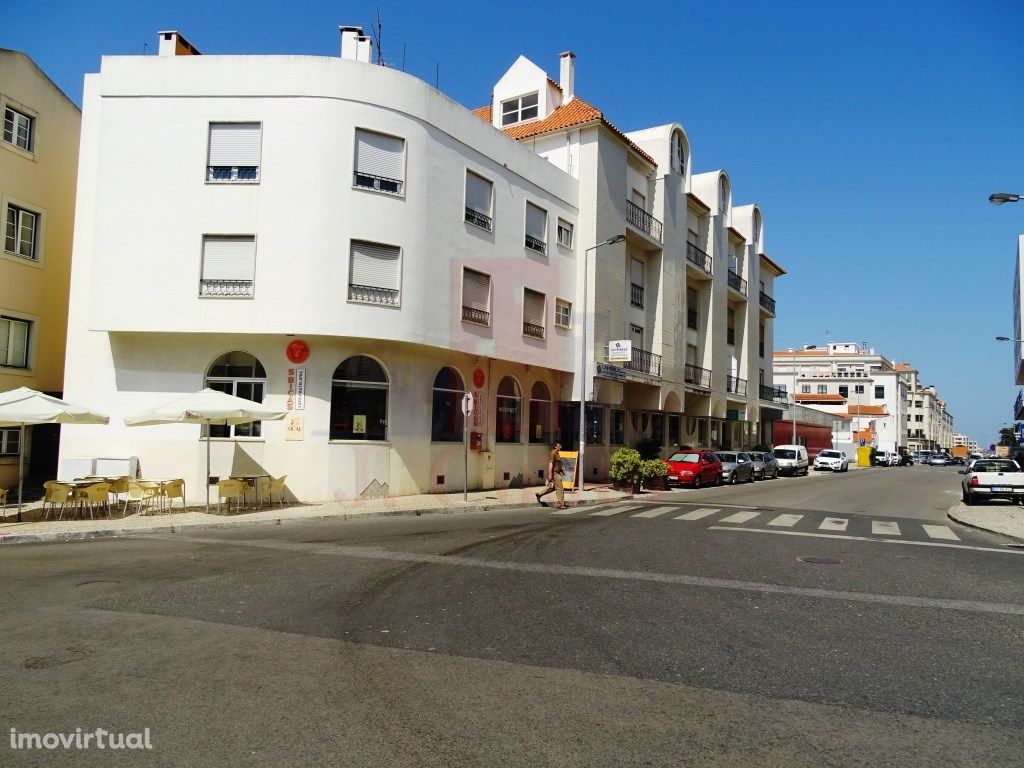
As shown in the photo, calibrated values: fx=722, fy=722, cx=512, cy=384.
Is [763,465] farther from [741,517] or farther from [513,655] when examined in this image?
[513,655]

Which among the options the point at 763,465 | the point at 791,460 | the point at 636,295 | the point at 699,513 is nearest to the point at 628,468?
the point at 699,513

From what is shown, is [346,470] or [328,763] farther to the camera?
[346,470]

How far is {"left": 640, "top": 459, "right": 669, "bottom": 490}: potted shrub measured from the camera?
24.8 metres

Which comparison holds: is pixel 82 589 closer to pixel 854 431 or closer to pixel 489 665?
pixel 489 665

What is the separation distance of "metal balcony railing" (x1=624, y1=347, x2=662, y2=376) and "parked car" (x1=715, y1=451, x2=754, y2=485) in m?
4.82

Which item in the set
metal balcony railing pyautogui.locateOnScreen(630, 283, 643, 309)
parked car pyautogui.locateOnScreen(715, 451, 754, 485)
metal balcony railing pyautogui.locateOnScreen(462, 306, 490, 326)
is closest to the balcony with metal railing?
metal balcony railing pyautogui.locateOnScreen(462, 306, 490, 326)

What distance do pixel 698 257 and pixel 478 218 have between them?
18.5m

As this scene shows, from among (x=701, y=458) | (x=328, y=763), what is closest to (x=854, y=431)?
(x=701, y=458)

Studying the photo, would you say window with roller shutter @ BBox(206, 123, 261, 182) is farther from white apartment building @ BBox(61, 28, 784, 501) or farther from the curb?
the curb

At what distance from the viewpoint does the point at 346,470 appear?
726 inches

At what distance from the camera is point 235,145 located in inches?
723

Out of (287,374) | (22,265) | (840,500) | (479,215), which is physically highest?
(479,215)

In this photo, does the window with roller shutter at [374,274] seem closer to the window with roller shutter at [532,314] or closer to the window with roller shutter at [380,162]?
the window with roller shutter at [380,162]

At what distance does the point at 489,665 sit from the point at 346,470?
1350 cm
